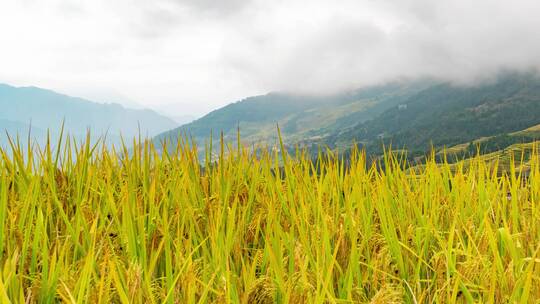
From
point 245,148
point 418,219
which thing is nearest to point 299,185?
point 418,219

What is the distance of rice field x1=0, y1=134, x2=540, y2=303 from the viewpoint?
208 cm

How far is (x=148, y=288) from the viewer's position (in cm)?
192

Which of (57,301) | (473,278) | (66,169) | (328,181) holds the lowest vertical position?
(473,278)

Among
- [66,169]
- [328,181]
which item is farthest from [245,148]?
[66,169]

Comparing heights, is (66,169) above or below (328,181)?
above

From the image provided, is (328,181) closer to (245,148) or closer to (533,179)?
(245,148)

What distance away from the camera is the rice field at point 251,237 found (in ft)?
6.82

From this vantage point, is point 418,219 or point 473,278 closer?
point 473,278

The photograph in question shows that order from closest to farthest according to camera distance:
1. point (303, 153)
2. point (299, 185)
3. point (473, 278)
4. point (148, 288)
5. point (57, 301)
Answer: point (148, 288) < point (57, 301) < point (473, 278) < point (299, 185) < point (303, 153)

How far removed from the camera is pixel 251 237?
3277 mm

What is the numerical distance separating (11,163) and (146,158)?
3.81 ft

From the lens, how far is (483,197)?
3.91m

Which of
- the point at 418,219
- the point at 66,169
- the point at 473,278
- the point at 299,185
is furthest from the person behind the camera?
the point at 66,169

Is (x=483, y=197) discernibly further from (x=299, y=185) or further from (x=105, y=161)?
(x=105, y=161)
